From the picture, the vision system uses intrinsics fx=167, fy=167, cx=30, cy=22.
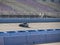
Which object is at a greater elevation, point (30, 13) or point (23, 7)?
point (23, 7)

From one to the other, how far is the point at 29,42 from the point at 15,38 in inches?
19.8

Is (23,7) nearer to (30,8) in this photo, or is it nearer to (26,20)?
(30,8)

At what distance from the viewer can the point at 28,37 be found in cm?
548

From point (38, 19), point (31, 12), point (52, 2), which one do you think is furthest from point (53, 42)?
point (52, 2)

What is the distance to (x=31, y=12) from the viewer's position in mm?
12555

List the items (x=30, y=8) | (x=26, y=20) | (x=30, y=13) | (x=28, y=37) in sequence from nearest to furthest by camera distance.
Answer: (x=28, y=37)
(x=26, y=20)
(x=30, y=13)
(x=30, y=8)

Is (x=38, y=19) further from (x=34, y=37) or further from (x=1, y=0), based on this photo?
(x=34, y=37)

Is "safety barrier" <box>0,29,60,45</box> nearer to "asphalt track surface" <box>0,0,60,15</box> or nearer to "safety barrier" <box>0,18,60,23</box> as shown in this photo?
"safety barrier" <box>0,18,60,23</box>

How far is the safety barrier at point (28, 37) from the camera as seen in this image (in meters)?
5.13

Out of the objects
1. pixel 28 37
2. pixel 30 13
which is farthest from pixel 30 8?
pixel 28 37

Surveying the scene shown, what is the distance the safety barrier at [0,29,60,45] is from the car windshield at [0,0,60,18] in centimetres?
618

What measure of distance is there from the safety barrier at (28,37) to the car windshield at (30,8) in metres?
6.18

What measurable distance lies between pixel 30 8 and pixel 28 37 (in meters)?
7.34

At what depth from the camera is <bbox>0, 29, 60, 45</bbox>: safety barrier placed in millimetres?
5129
